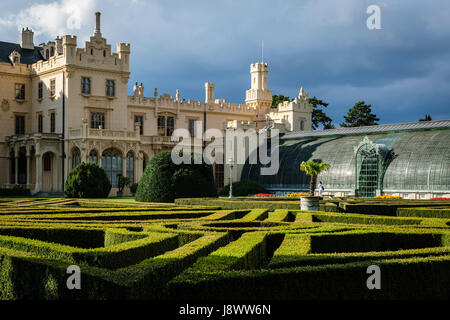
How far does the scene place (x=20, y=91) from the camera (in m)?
51.6

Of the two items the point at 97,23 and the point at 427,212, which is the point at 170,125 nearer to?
the point at 97,23

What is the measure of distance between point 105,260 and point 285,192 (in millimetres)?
34903

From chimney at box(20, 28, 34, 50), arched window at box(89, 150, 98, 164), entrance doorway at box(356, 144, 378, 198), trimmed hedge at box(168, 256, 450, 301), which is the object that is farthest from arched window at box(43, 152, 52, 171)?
trimmed hedge at box(168, 256, 450, 301)

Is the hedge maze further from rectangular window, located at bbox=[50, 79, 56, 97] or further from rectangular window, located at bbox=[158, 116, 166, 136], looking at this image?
rectangular window, located at bbox=[158, 116, 166, 136]

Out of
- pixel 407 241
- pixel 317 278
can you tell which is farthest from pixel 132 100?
pixel 317 278

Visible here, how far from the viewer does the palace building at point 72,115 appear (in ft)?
155

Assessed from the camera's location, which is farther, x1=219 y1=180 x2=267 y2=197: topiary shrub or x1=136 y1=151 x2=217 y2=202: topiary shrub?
Answer: x1=219 y1=180 x2=267 y2=197: topiary shrub

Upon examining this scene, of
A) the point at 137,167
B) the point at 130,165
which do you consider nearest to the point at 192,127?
the point at 137,167

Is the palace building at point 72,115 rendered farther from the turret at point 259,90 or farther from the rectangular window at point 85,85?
the turret at point 259,90

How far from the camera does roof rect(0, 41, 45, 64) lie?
5356 centimetres

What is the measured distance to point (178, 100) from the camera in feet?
189

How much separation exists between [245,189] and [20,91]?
908 inches

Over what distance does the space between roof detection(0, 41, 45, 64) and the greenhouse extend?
85.6 feet

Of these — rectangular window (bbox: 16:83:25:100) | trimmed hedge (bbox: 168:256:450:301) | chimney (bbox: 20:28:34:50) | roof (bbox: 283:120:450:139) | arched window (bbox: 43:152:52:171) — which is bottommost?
trimmed hedge (bbox: 168:256:450:301)
